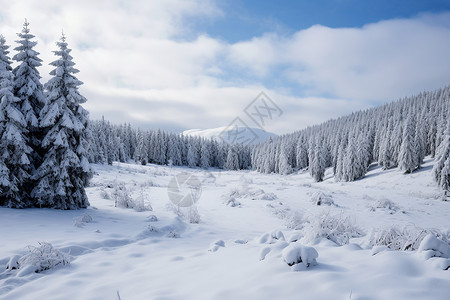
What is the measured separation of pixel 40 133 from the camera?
39.6 feet

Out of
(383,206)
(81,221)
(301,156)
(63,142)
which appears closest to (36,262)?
(81,221)

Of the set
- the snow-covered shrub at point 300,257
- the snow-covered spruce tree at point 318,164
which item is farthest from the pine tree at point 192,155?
the snow-covered shrub at point 300,257

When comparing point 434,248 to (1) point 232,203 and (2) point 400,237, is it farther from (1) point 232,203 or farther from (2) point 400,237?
(1) point 232,203

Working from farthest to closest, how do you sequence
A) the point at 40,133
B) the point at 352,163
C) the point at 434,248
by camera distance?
the point at 352,163 → the point at 40,133 → the point at 434,248

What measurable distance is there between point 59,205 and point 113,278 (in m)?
8.69

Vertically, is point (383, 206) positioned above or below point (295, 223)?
below

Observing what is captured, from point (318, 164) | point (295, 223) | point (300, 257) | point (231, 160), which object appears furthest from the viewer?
point (231, 160)

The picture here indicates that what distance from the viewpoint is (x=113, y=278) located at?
4.52 m

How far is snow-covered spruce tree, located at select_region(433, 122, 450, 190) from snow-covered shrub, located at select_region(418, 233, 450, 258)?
32.9 m

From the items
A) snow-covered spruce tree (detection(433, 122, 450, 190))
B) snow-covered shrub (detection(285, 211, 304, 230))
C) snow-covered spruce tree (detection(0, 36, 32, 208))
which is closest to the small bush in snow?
snow-covered shrub (detection(285, 211, 304, 230))

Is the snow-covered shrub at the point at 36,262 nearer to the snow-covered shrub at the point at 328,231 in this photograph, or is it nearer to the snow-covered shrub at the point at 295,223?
the snow-covered shrub at the point at 328,231

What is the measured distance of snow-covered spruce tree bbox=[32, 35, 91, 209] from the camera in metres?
11.1

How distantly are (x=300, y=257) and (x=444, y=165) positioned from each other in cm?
3459

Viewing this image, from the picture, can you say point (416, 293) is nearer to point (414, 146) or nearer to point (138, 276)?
point (138, 276)
